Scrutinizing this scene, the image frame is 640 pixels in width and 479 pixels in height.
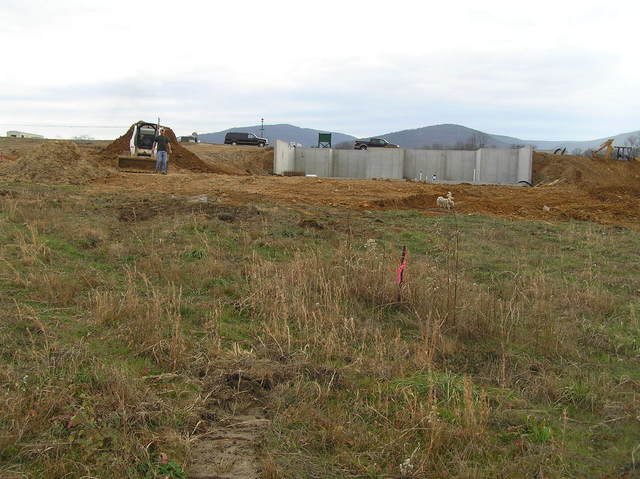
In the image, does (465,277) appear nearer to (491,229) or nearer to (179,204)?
(491,229)

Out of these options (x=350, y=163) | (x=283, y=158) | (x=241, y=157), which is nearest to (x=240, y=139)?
(x=241, y=157)

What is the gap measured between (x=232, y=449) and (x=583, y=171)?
29774 mm

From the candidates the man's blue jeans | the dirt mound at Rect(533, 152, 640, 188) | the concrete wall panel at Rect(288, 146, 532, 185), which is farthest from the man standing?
the dirt mound at Rect(533, 152, 640, 188)

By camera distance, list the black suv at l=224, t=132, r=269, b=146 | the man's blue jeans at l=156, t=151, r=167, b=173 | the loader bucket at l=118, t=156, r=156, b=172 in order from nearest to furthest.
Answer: the man's blue jeans at l=156, t=151, r=167, b=173 < the loader bucket at l=118, t=156, r=156, b=172 < the black suv at l=224, t=132, r=269, b=146

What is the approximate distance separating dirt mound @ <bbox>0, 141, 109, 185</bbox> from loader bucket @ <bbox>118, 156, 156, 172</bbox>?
227cm

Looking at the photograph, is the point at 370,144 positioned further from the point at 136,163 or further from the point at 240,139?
the point at 136,163

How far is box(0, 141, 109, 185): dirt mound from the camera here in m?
16.7

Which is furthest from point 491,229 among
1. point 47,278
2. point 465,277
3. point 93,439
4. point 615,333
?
point 93,439

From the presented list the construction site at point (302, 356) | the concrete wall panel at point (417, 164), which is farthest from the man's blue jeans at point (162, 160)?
the concrete wall panel at point (417, 164)

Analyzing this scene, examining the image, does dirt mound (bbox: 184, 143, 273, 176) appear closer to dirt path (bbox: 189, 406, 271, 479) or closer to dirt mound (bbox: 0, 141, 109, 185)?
dirt mound (bbox: 0, 141, 109, 185)

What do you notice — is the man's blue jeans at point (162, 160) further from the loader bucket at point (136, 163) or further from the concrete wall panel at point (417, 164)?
the concrete wall panel at point (417, 164)

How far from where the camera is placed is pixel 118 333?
436 cm

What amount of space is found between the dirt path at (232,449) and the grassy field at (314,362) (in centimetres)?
7

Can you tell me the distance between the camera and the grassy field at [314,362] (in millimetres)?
2922
